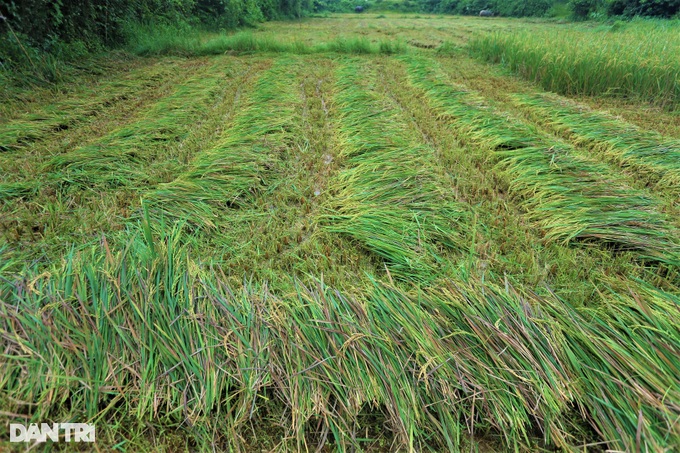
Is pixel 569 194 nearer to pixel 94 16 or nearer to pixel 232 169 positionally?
pixel 232 169

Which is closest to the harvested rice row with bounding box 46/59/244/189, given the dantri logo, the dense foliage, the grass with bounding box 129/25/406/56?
A: the dantri logo

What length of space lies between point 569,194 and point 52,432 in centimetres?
279

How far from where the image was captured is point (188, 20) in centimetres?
1009

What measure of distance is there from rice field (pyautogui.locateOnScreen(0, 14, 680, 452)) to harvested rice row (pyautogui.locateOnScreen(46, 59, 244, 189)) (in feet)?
0.07

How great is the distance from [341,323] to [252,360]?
0.35m

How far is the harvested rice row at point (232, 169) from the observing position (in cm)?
206

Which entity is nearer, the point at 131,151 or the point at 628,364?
the point at 628,364

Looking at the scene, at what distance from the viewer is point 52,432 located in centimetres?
100

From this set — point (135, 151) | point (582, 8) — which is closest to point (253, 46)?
point (135, 151)

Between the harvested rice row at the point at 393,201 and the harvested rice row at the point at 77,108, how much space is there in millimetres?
2694

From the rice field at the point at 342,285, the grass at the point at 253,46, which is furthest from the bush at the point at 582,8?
the rice field at the point at 342,285

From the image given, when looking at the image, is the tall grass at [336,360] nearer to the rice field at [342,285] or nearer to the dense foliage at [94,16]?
the rice field at [342,285]

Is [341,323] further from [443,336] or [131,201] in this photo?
[131,201]

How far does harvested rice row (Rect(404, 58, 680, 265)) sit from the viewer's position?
70.9 inches
